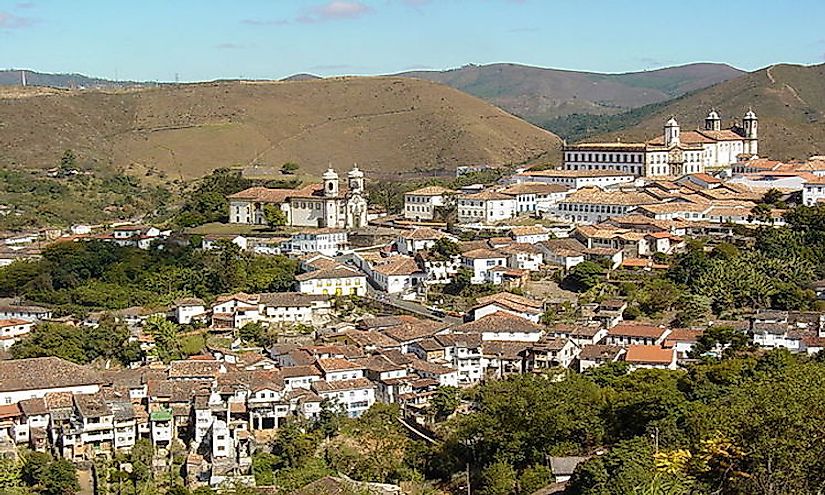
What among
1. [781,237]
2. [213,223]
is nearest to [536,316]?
[781,237]

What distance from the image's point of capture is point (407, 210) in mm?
42844

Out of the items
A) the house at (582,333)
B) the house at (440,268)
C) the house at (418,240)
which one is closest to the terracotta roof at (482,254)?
the house at (440,268)

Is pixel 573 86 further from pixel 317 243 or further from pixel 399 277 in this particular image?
pixel 399 277

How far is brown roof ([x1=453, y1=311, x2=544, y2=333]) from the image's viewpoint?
1129 inches

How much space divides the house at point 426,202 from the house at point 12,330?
15738 millimetres

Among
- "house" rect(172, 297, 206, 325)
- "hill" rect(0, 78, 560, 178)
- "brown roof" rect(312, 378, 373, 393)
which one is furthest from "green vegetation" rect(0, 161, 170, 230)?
"brown roof" rect(312, 378, 373, 393)

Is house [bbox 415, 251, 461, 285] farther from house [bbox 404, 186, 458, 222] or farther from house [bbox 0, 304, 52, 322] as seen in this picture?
house [bbox 0, 304, 52, 322]

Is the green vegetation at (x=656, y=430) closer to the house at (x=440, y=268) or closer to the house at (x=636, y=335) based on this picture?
the house at (x=636, y=335)

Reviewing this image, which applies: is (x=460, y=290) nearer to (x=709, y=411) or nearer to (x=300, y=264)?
(x=300, y=264)

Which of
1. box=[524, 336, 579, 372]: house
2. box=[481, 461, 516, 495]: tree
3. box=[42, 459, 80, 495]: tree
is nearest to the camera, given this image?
box=[481, 461, 516, 495]: tree

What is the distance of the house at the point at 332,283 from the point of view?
110 ft

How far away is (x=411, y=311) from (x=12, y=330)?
1173 centimetres

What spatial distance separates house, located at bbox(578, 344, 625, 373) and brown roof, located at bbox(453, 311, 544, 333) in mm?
1996

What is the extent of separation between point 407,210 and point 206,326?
1324 centimetres
